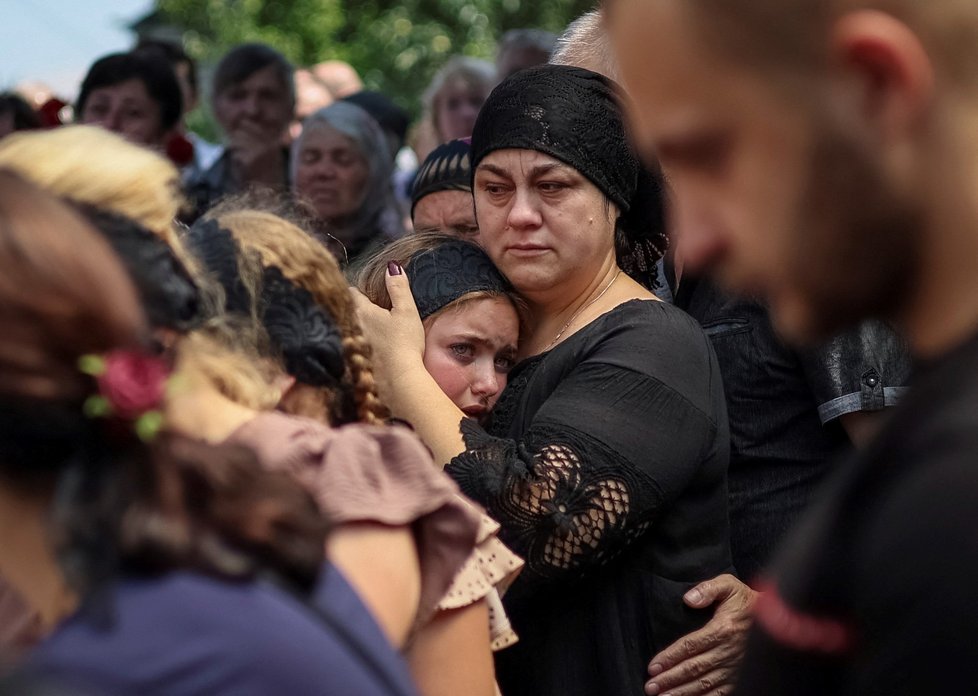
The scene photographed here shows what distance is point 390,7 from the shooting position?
75.4ft

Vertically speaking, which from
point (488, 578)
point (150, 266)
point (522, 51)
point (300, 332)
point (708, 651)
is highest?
point (150, 266)

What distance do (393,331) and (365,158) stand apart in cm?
254

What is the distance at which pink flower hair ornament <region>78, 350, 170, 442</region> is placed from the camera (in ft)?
4.21

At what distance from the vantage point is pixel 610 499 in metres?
2.42

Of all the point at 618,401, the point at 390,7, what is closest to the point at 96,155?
the point at 618,401

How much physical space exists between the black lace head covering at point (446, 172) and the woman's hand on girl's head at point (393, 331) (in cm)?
75

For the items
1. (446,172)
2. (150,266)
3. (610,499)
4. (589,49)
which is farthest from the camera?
(446,172)

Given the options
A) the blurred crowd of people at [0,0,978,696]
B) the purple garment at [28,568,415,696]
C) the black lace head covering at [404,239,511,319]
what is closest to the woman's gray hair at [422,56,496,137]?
the blurred crowd of people at [0,0,978,696]

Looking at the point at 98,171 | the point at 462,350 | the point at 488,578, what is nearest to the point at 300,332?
the point at 488,578

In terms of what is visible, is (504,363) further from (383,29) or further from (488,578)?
(383,29)

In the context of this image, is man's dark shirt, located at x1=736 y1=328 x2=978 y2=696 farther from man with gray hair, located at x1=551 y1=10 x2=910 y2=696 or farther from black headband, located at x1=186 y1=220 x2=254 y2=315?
man with gray hair, located at x1=551 y1=10 x2=910 y2=696

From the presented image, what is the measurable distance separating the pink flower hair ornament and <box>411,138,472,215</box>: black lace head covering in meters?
2.36

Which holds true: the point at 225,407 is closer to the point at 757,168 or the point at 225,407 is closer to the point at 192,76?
the point at 757,168

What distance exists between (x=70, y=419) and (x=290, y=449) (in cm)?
40
